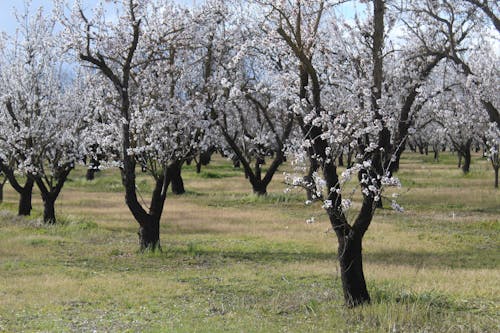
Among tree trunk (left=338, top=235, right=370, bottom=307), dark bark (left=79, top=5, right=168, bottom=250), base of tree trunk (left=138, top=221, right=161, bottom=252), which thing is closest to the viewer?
tree trunk (left=338, top=235, right=370, bottom=307)

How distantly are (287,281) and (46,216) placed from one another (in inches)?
546

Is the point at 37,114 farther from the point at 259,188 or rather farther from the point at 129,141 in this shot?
the point at 259,188

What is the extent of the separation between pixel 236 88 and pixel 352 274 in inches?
155

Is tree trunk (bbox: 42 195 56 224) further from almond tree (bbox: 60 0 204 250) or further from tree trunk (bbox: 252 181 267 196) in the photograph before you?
tree trunk (bbox: 252 181 267 196)

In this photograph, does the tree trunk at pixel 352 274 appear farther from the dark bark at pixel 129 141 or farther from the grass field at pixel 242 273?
the dark bark at pixel 129 141

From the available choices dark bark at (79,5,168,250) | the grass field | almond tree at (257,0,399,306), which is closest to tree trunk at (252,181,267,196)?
the grass field

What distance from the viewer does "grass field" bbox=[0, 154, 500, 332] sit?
394 inches

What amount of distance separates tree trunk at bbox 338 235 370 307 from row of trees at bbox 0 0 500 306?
20 millimetres

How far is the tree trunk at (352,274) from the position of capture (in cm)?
1081

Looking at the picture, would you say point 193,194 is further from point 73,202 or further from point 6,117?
point 6,117

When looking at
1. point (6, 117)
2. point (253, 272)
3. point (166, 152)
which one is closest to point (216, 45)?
point (166, 152)

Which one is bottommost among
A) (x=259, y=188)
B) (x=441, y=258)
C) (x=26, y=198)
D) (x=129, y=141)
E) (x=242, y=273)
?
(x=242, y=273)

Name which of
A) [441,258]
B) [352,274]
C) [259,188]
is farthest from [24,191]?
[352,274]

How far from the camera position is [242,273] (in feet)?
48.7
